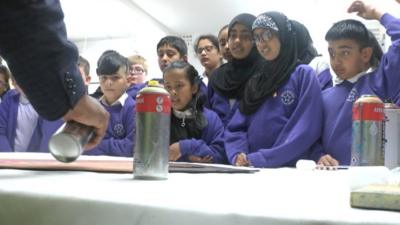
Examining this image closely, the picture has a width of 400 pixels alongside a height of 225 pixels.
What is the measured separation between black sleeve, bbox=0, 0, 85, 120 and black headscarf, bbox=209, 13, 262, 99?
4.80 ft

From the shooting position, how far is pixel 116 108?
2.39 meters

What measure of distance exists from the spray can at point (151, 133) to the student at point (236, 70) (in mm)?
1350

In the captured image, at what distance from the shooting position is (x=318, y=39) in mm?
3945

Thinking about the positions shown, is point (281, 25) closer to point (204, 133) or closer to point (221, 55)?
point (204, 133)

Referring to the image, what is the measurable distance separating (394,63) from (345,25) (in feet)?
0.79

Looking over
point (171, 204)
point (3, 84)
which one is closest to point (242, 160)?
point (171, 204)

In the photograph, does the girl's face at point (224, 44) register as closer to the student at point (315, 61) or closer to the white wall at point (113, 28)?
the student at point (315, 61)

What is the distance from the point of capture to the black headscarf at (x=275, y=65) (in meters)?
1.85

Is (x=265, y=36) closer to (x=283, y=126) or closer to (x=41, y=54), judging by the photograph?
(x=283, y=126)

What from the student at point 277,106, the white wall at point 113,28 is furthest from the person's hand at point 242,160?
the white wall at point 113,28

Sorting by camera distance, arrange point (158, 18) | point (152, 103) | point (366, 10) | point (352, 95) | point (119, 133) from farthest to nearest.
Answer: point (158, 18) < point (119, 133) < point (366, 10) < point (352, 95) < point (152, 103)

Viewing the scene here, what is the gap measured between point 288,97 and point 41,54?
51.5 inches

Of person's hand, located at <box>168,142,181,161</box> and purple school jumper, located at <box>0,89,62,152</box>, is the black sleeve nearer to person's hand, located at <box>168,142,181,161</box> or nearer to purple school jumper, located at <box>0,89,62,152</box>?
person's hand, located at <box>168,142,181,161</box>

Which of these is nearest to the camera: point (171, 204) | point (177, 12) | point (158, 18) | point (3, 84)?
point (171, 204)
